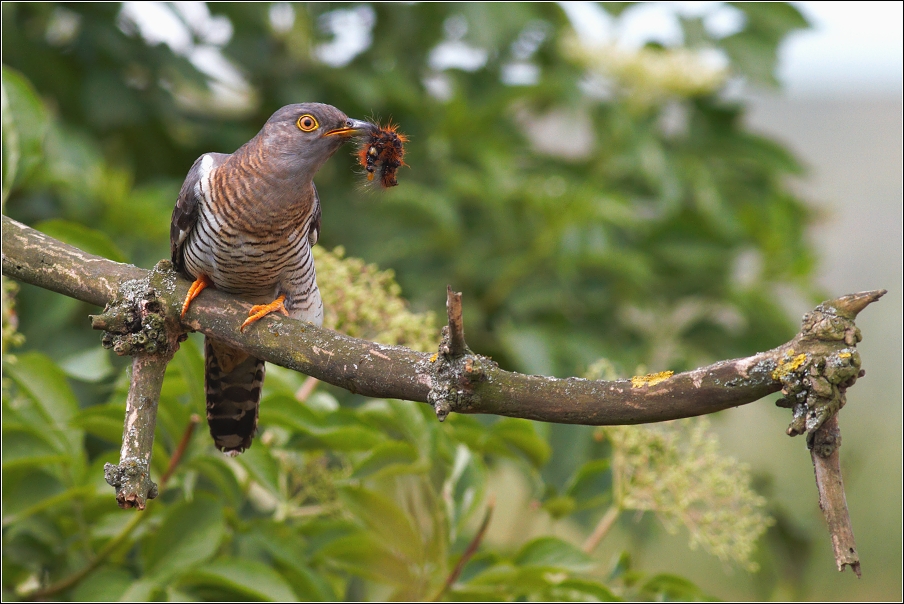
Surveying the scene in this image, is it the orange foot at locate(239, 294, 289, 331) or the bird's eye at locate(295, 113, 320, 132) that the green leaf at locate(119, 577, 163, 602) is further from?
the bird's eye at locate(295, 113, 320, 132)

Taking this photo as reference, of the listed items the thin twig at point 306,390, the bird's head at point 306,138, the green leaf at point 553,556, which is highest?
the bird's head at point 306,138

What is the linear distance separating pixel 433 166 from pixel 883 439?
2.59m

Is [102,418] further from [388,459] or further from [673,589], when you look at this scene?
[673,589]

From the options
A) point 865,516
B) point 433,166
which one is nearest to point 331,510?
point 433,166

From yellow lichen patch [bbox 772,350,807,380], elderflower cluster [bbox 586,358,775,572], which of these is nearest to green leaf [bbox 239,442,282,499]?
elderflower cluster [bbox 586,358,775,572]

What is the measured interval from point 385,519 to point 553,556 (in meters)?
0.40

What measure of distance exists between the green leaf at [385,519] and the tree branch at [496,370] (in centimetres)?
53

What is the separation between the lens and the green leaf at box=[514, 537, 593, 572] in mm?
1839

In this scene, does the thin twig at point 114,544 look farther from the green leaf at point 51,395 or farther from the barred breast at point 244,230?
the barred breast at point 244,230

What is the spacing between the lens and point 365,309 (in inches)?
80.1

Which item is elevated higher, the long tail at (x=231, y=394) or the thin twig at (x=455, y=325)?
the long tail at (x=231, y=394)

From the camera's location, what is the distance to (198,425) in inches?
73.6

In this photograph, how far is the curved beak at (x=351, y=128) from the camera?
1577mm

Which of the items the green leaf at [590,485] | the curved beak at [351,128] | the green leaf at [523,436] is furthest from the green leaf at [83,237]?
the green leaf at [590,485]
